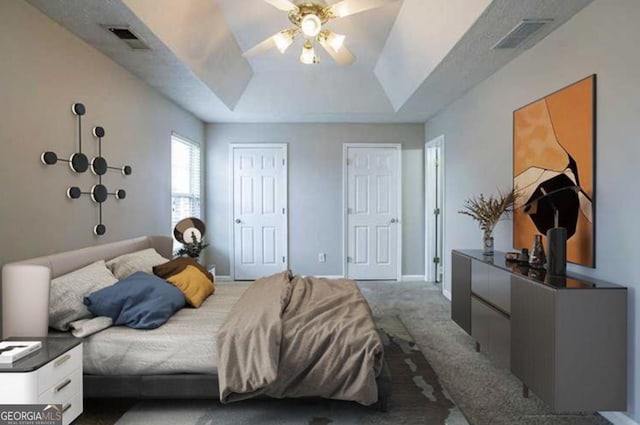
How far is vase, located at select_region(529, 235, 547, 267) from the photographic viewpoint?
8.84ft

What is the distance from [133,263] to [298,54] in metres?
2.95

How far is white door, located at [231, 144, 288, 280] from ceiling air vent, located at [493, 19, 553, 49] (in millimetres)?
3623

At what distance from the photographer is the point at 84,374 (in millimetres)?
2270

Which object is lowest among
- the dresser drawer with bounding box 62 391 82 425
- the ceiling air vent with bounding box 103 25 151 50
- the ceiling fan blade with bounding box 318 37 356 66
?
the dresser drawer with bounding box 62 391 82 425

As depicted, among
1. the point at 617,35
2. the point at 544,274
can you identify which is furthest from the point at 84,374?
the point at 617,35

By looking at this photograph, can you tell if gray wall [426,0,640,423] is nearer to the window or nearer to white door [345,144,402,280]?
white door [345,144,402,280]

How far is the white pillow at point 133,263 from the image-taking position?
9.44 feet

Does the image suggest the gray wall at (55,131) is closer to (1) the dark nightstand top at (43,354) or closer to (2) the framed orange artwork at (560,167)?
(1) the dark nightstand top at (43,354)

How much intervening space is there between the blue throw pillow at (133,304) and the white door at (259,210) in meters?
3.40

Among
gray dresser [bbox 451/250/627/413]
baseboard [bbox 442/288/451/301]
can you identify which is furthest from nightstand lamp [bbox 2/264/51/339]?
baseboard [bbox 442/288/451/301]

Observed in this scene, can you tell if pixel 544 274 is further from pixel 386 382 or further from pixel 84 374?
pixel 84 374

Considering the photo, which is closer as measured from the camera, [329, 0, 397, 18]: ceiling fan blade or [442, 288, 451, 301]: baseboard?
[329, 0, 397, 18]: ceiling fan blade

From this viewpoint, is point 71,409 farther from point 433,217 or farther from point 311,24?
point 433,217

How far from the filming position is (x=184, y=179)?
5238mm
